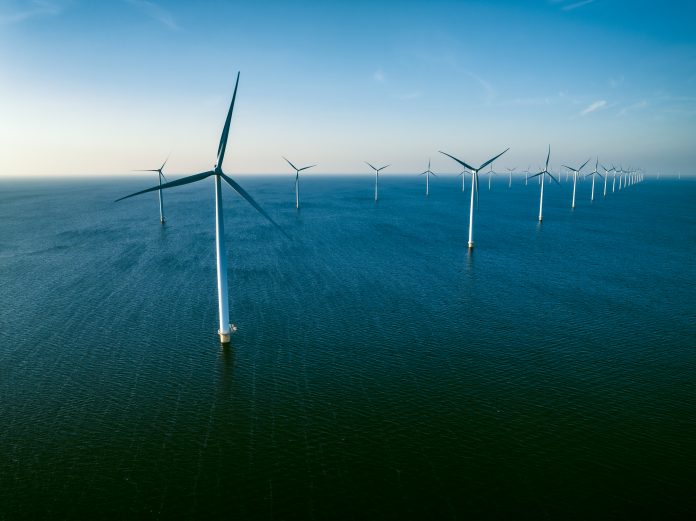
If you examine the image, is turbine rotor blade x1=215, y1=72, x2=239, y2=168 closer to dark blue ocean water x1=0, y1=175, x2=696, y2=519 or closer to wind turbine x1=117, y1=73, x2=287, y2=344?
wind turbine x1=117, y1=73, x2=287, y2=344

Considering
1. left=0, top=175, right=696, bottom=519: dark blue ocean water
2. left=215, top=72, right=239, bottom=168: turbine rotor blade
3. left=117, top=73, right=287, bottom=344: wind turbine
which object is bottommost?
left=0, top=175, right=696, bottom=519: dark blue ocean water

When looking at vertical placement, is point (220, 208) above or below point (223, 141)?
below

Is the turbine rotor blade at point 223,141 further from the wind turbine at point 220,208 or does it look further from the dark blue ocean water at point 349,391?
the dark blue ocean water at point 349,391

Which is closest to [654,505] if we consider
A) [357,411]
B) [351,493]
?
[351,493]

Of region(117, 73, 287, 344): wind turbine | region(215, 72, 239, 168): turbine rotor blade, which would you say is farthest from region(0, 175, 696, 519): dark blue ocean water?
region(215, 72, 239, 168): turbine rotor blade

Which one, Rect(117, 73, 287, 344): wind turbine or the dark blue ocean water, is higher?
Rect(117, 73, 287, 344): wind turbine

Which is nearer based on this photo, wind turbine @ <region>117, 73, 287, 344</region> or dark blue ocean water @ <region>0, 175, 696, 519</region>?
dark blue ocean water @ <region>0, 175, 696, 519</region>

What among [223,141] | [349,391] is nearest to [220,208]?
[223,141]

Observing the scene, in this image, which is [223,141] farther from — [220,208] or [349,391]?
[349,391]
